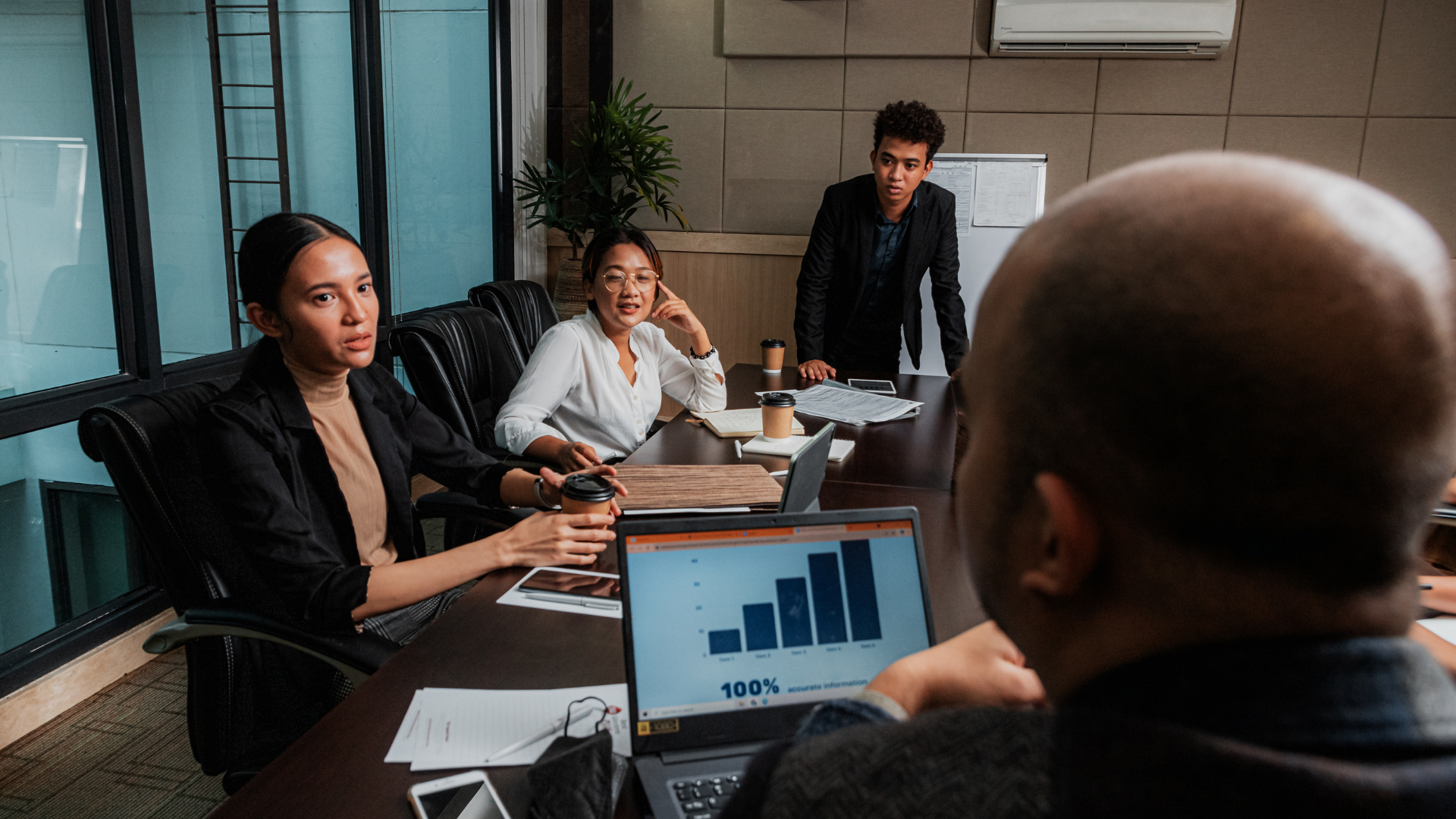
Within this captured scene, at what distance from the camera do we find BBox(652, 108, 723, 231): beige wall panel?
4.94m

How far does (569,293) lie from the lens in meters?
4.70

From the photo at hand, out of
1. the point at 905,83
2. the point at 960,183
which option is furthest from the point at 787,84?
the point at 960,183

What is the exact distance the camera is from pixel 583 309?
471cm

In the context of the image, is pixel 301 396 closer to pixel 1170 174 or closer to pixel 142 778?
pixel 142 778

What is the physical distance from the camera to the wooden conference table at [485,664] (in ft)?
2.83

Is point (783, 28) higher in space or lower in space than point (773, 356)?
higher

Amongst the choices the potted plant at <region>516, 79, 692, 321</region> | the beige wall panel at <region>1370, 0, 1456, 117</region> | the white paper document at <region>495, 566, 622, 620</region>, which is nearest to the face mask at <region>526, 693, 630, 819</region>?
the white paper document at <region>495, 566, 622, 620</region>

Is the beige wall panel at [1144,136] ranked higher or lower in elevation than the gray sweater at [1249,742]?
higher

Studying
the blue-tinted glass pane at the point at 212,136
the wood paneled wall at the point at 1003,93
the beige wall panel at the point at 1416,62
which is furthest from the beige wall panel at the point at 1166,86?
the blue-tinted glass pane at the point at 212,136

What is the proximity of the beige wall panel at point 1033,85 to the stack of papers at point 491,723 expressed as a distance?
4.27 meters

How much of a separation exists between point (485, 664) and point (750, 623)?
0.37m

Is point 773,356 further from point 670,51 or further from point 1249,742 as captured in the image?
point 1249,742

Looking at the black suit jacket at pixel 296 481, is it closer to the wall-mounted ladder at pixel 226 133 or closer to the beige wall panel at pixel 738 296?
the wall-mounted ladder at pixel 226 133

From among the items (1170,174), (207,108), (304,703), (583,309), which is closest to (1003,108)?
(583,309)
